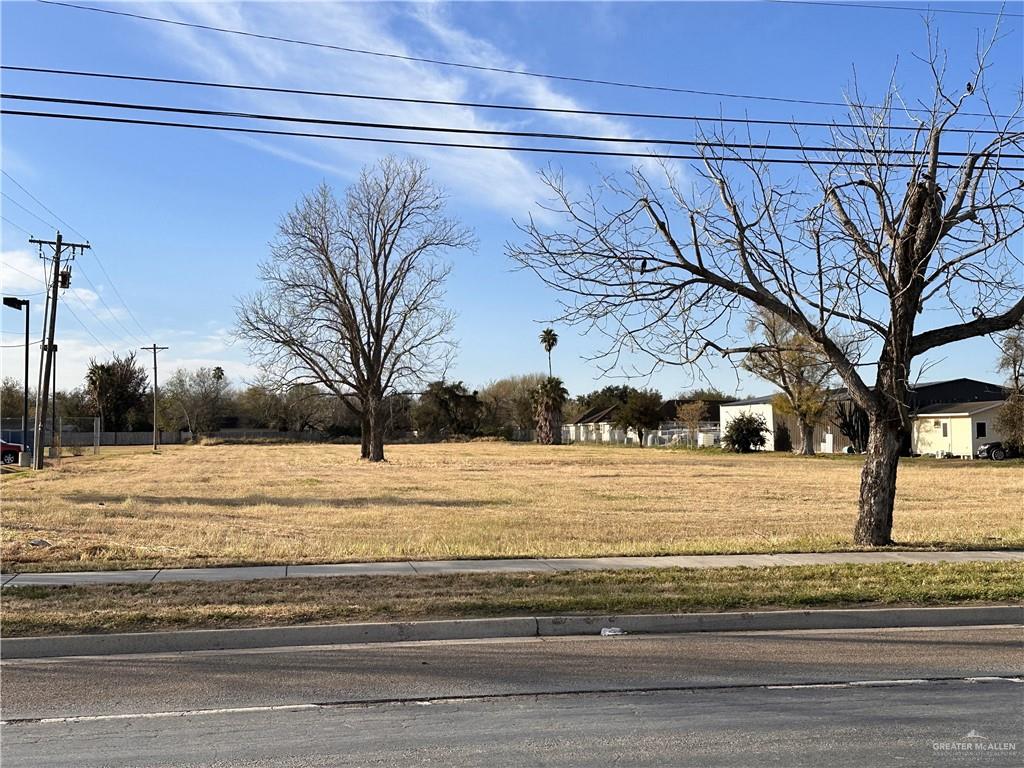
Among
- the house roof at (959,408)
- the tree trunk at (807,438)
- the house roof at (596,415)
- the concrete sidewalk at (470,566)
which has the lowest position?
the concrete sidewalk at (470,566)

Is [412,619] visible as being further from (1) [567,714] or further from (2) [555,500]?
(2) [555,500]

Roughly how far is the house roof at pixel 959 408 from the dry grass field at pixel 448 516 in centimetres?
2671

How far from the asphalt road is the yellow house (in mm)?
58137

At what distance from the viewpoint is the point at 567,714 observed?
6.15 m

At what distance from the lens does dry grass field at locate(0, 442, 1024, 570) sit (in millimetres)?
14287

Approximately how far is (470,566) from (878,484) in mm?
6918

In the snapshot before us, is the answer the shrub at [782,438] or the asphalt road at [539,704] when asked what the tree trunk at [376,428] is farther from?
the asphalt road at [539,704]

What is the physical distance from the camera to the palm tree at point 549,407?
10838 cm

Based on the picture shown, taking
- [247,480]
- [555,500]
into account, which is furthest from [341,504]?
[247,480]

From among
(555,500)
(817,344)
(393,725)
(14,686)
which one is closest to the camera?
(393,725)

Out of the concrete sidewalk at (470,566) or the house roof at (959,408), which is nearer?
the concrete sidewalk at (470,566)

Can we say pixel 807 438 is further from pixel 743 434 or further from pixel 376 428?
pixel 376 428

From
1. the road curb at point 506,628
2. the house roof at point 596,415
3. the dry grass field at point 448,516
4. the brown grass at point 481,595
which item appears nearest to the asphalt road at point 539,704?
the road curb at point 506,628

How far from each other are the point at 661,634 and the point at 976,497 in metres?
23.5
